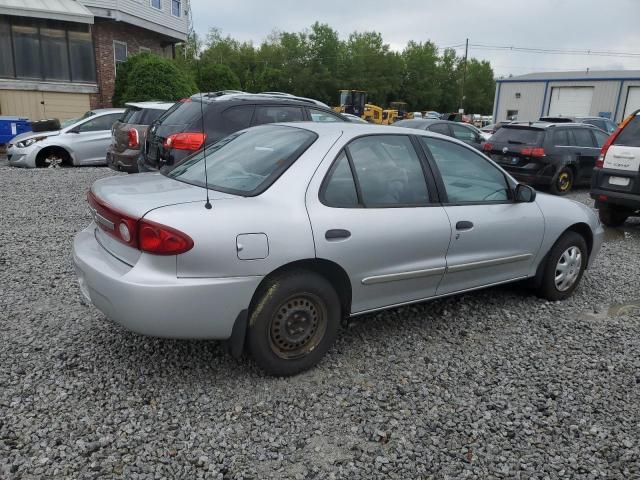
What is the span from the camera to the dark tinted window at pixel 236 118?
7515mm

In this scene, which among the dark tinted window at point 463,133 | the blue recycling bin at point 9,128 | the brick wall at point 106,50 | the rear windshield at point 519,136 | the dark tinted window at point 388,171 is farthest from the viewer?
the brick wall at point 106,50

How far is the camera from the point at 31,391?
10.3 feet

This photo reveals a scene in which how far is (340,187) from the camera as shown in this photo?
3438 mm

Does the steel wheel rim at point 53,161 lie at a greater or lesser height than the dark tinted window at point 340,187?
lesser

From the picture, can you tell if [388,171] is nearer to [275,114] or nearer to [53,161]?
[275,114]

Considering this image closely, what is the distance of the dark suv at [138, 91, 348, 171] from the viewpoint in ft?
23.6

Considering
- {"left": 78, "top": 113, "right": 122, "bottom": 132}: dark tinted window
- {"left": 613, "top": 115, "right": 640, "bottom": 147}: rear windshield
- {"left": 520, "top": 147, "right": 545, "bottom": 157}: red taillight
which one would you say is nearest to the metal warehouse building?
{"left": 520, "top": 147, "right": 545, "bottom": 157}: red taillight

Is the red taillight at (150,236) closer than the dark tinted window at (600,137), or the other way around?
the red taillight at (150,236)

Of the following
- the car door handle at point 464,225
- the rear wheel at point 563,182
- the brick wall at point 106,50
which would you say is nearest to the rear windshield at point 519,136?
the rear wheel at point 563,182

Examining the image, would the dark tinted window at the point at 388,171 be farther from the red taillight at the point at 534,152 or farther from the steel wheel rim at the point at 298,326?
the red taillight at the point at 534,152

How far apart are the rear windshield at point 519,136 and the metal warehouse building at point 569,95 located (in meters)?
28.5

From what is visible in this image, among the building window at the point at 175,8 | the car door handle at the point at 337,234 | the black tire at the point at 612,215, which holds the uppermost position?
the building window at the point at 175,8

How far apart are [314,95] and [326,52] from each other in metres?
6.60

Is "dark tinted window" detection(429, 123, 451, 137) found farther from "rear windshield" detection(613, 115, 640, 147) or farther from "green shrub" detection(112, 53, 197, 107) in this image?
"green shrub" detection(112, 53, 197, 107)
